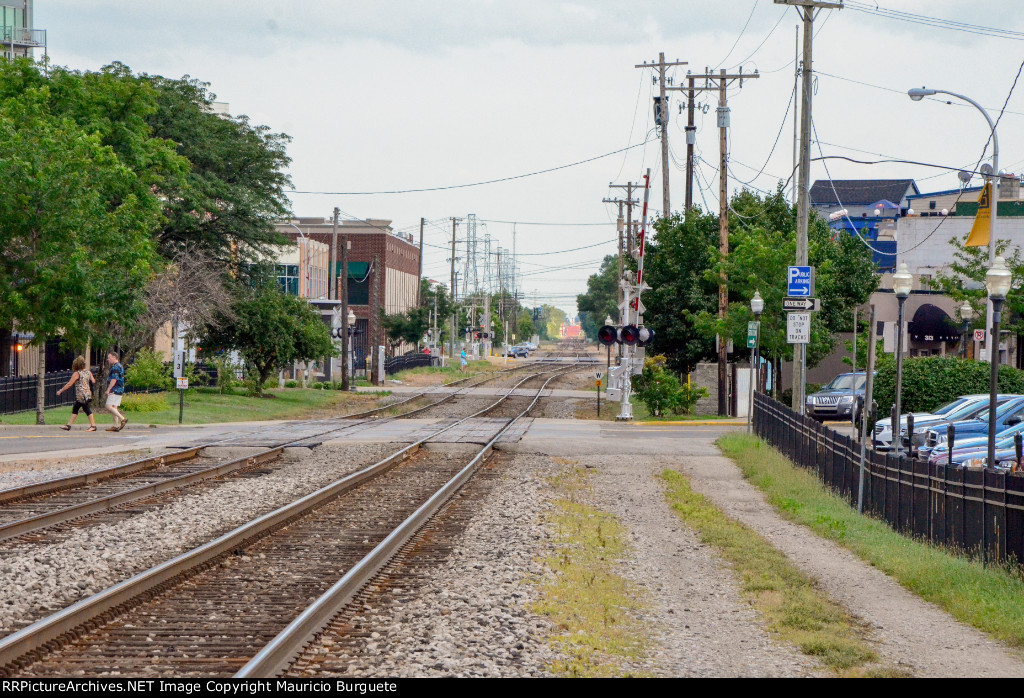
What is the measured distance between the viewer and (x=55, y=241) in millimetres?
29000

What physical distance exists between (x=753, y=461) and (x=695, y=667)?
50.9 ft

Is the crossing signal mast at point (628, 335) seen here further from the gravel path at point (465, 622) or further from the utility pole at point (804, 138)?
the gravel path at point (465, 622)

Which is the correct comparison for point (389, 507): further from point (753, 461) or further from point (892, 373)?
point (892, 373)

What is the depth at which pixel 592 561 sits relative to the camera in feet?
39.8

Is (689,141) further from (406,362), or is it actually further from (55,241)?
(406,362)

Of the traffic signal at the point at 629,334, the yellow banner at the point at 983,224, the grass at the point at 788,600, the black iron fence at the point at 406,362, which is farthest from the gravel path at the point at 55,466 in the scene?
the black iron fence at the point at 406,362

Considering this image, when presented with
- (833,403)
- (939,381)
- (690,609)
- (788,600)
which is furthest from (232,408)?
(788,600)

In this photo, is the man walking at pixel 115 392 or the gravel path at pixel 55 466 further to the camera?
the man walking at pixel 115 392

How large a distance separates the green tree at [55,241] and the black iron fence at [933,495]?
732 inches

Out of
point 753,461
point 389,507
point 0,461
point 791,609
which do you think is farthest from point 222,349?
point 791,609

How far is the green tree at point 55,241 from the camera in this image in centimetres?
2859

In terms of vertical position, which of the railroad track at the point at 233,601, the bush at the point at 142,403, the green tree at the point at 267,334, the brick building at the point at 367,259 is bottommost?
the railroad track at the point at 233,601

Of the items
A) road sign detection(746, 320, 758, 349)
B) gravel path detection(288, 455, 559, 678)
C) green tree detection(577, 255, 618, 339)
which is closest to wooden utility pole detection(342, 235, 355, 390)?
road sign detection(746, 320, 758, 349)

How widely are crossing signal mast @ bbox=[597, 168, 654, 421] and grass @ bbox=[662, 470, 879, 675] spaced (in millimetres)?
15135
